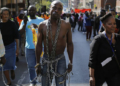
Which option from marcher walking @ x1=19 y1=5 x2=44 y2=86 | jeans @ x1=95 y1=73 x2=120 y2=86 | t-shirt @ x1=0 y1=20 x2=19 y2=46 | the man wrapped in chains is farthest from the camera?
t-shirt @ x1=0 y1=20 x2=19 y2=46

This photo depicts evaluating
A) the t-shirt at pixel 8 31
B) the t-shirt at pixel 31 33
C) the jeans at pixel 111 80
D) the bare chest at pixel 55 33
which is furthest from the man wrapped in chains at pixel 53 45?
the t-shirt at pixel 8 31

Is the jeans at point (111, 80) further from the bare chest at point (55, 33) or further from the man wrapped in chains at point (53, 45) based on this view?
the bare chest at point (55, 33)

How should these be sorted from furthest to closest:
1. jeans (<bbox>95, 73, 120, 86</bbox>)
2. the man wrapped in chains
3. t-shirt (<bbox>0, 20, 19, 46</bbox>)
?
t-shirt (<bbox>0, 20, 19, 46</bbox>) → the man wrapped in chains → jeans (<bbox>95, 73, 120, 86</bbox>)

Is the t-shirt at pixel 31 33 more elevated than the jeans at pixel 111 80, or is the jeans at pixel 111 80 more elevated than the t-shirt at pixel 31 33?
the t-shirt at pixel 31 33

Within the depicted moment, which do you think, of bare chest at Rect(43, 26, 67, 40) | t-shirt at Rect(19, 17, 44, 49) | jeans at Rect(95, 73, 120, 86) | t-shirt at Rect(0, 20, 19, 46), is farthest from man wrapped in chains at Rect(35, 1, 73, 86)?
t-shirt at Rect(0, 20, 19, 46)

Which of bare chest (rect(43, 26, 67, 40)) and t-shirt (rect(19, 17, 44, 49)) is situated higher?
bare chest (rect(43, 26, 67, 40))

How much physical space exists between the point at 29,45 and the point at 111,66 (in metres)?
2.50

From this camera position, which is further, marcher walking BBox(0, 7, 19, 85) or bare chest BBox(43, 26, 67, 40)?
marcher walking BBox(0, 7, 19, 85)

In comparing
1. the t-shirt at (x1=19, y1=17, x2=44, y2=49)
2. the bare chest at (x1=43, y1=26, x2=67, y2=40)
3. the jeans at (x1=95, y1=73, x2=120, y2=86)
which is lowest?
the jeans at (x1=95, y1=73, x2=120, y2=86)

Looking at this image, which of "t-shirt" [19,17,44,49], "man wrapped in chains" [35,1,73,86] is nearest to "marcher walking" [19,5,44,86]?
"t-shirt" [19,17,44,49]

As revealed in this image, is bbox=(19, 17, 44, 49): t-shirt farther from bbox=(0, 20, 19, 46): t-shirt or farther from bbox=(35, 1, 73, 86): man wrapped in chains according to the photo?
bbox=(35, 1, 73, 86): man wrapped in chains

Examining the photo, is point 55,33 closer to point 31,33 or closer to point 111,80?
point 111,80

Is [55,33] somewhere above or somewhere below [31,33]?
above

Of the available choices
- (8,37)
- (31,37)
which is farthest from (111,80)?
(8,37)
